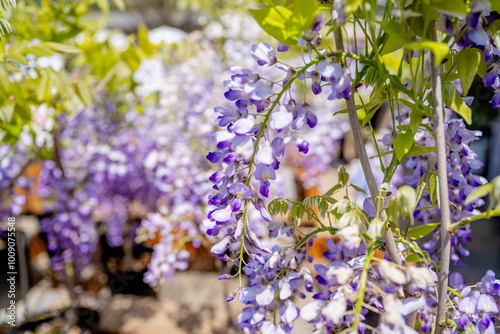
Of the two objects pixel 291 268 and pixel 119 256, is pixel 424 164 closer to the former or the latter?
pixel 291 268

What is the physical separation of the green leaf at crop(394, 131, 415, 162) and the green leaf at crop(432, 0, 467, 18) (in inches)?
5.7

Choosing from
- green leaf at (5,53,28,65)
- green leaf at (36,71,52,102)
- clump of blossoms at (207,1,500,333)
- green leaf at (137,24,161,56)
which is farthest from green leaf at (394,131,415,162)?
green leaf at (137,24,161,56)

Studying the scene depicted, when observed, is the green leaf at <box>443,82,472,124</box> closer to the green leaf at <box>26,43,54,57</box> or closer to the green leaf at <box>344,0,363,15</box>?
the green leaf at <box>344,0,363,15</box>

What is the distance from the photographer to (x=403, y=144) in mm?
438

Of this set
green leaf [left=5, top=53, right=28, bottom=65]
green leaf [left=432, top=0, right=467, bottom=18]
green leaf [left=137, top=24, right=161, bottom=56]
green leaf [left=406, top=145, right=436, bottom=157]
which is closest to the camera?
green leaf [left=432, top=0, right=467, bottom=18]

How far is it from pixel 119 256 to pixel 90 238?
0.69m

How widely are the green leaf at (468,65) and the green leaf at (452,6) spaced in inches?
2.9

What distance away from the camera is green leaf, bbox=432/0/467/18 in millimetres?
336

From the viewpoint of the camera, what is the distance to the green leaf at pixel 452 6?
13.2 inches

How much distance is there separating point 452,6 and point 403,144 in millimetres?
159

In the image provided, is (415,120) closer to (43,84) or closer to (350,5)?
(350,5)

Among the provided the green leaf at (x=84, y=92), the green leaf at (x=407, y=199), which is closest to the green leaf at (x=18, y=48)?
the green leaf at (x=84, y=92)

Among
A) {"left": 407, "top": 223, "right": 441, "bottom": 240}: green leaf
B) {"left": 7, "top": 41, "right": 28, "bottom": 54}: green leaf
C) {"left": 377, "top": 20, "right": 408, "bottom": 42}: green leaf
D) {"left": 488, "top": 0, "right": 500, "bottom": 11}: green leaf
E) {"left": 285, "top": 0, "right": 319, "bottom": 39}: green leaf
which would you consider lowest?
{"left": 407, "top": 223, "right": 441, "bottom": 240}: green leaf

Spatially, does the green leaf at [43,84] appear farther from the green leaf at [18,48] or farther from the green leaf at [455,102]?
the green leaf at [455,102]
